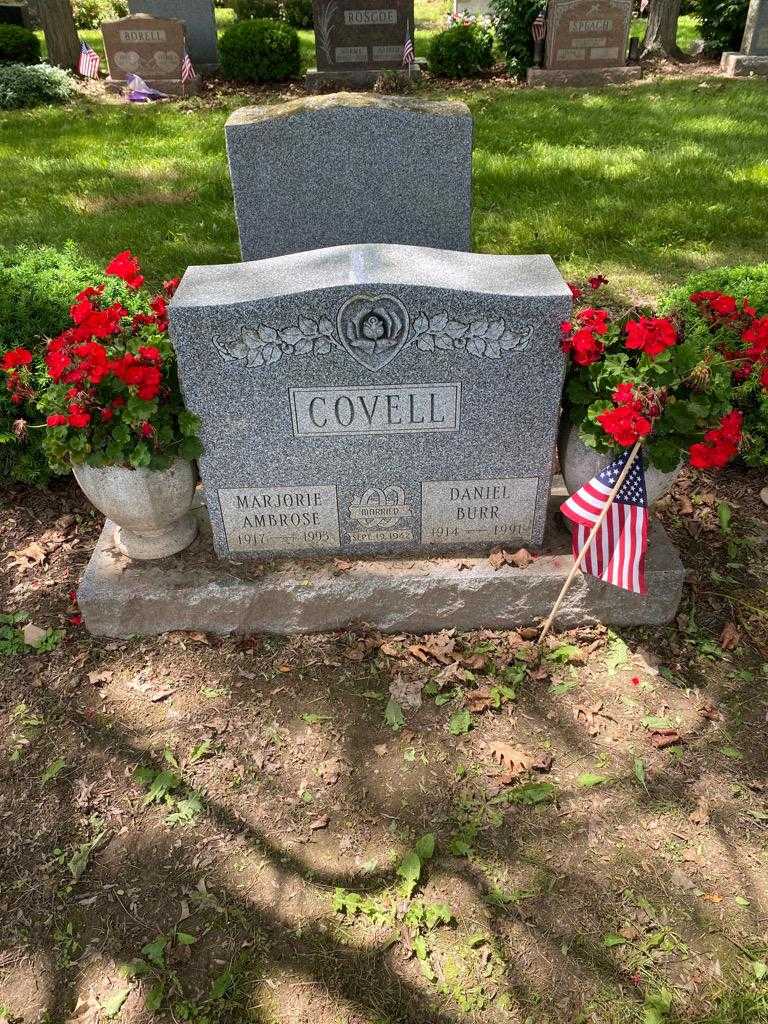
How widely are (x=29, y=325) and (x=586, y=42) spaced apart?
38.1 ft

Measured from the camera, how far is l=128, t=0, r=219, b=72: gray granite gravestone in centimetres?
1338

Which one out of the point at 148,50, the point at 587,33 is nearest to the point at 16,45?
the point at 148,50

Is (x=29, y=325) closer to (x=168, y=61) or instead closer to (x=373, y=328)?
(x=373, y=328)

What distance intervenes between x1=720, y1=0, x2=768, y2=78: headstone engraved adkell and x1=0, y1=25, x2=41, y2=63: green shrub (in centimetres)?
1199

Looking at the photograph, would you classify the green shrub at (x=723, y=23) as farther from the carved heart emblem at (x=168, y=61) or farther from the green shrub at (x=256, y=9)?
the green shrub at (x=256, y=9)

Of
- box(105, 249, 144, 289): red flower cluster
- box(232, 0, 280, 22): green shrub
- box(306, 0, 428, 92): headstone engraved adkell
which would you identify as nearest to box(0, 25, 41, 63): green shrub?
box(306, 0, 428, 92): headstone engraved adkell

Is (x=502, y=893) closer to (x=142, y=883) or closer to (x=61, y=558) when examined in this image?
(x=142, y=883)

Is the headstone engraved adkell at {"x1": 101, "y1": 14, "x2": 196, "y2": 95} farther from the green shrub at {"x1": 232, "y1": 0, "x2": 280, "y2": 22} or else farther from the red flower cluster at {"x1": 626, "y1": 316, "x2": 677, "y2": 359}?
the red flower cluster at {"x1": 626, "y1": 316, "x2": 677, "y2": 359}

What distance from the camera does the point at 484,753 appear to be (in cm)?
325

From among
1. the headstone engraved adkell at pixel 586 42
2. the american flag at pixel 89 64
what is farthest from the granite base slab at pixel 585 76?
the american flag at pixel 89 64

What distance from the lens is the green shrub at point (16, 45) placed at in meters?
13.5

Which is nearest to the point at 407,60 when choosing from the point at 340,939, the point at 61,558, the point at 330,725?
the point at 61,558

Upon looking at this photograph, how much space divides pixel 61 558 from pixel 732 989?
143 inches

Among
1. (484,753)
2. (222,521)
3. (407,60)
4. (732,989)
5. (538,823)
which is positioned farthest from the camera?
(407,60)
